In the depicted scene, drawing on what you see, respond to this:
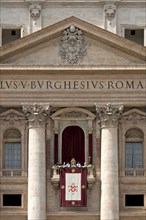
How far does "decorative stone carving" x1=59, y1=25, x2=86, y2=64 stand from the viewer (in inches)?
1975

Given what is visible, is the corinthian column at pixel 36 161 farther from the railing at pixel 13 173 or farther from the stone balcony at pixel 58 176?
the railing at pixel 13 173

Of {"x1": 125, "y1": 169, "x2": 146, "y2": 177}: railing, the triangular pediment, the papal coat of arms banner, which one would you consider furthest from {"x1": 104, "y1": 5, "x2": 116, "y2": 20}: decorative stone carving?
the papal coat of arms banner

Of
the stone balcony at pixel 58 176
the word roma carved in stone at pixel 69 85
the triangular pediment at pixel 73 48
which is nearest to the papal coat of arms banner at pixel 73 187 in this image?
the stone balcony at pixel 58 176

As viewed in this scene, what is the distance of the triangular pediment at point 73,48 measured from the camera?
49875 mm

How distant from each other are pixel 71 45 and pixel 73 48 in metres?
0.22

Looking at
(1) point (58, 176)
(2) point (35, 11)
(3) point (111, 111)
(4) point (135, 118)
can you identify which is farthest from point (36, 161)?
(2) point (35, 11)

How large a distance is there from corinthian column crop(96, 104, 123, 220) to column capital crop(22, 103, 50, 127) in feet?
9.99

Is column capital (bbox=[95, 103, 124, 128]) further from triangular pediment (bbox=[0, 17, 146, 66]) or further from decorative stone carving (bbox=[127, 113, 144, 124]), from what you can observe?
triangular pediment (bbox=[0, 17, 146, 66])

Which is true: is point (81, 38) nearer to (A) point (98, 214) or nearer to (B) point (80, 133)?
(B) point (80, 133)

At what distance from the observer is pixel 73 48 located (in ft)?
165

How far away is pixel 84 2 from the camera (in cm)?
5503

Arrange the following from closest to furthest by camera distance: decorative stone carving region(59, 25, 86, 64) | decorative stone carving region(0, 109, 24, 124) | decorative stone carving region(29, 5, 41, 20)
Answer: decorative stone carving region(59, 25, 86, 64)
decorative stone carving region(0, 109, 24, 124)
decorative stone carving region(29, 5, 41, 20)

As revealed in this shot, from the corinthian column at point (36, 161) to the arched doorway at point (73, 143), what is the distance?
1580 millimetres

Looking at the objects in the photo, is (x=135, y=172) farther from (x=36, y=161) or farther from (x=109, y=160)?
(x=36, y=161)
